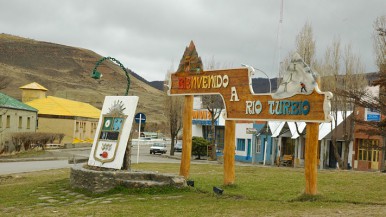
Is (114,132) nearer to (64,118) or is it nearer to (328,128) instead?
(328,128)

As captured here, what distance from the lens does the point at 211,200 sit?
12.5 metres

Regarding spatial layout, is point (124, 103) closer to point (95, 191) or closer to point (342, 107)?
point (95, 191)

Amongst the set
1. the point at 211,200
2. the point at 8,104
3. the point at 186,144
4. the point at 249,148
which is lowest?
the point at 211,200

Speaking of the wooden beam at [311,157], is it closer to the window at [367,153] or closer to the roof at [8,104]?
the window at [367,153]

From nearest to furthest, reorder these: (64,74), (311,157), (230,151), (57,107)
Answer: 1. (311,157)
2. (230,151)
3. (57,107)
4. (64,74)

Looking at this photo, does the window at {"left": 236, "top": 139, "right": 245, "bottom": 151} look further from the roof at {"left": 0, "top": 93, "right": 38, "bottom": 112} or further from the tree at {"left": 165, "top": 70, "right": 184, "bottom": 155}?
the roof at {"left": 0, "top": 93, "right": 38, "bottom": 112}

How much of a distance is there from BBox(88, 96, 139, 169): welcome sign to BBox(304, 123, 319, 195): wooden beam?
19.3 feet

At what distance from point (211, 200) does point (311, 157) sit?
268 cm

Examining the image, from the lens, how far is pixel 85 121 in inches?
2323

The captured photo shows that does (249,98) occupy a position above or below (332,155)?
above


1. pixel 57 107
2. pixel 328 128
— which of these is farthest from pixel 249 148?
pixel 57 107

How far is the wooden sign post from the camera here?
12.6 m

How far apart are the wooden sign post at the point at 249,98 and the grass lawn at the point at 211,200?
1034 mm

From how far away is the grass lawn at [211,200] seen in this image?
10.9m
